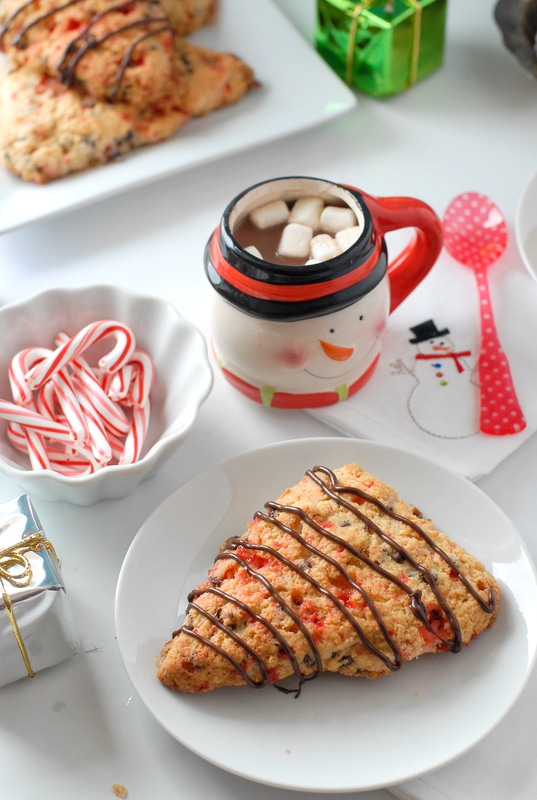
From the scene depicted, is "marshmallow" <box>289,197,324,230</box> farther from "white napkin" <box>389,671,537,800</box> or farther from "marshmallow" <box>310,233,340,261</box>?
"white napkin" <box>389,671,537,800</box>

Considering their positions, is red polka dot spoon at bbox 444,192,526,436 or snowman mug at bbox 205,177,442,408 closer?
snowman mug at bbox 205,177,442,408

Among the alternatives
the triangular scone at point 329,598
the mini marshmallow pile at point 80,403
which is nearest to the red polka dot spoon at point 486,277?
the triangular scone at point 329,598

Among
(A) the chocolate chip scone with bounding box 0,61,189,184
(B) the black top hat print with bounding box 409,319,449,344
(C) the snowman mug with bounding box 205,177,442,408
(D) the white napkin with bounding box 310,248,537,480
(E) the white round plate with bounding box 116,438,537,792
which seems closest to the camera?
(E) the white round plate with bounding box 116,438,537,792

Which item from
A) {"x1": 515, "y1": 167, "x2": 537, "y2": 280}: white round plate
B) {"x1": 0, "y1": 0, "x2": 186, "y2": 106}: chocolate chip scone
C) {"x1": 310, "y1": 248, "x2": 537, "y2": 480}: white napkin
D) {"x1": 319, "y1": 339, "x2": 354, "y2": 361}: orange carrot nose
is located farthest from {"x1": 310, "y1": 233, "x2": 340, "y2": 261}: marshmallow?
{"x1": 0, "y1": 0, "x2": 186, "y2": 106}: chocolate chip scone

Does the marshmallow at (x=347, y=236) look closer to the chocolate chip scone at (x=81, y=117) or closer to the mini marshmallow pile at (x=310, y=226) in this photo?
the mini marshmallow pile at (x=310, y=226)

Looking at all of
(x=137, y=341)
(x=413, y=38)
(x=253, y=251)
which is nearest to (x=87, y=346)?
(x=137, y=341)

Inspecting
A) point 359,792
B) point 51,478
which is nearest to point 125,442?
point 51,478
